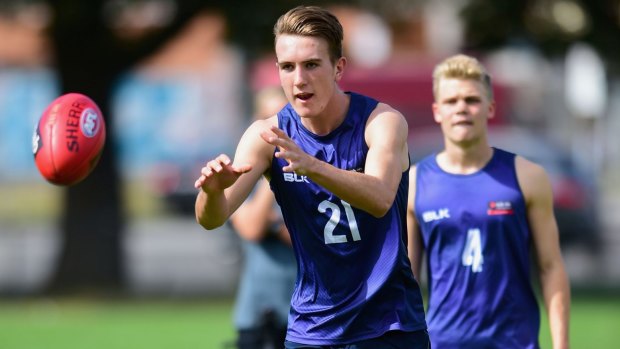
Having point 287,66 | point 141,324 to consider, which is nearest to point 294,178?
point 287,66

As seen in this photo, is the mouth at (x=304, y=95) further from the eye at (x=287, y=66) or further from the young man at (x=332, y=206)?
the eye at (x=287, y=66)

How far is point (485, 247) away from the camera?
5723 mm

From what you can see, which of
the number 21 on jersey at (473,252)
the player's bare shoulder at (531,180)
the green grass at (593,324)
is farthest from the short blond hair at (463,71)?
the green grass at (593,324)

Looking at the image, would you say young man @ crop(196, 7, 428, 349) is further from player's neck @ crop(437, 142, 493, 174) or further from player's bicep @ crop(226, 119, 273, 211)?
player's neck @ crop(437, 142, 493, 174)

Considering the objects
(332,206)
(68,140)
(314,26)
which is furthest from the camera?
(68,140)

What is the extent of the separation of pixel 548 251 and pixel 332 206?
1513 millimetres

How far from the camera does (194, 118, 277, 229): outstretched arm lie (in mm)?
4376

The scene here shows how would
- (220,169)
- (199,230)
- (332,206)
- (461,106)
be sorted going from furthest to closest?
1. (199,230)
2. (461,106)
3. (332,206)
4. (220,169)

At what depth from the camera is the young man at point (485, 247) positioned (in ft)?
18.6

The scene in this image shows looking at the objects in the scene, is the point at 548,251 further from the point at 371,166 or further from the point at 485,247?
the point at 371,166

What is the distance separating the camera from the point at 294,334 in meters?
4.81

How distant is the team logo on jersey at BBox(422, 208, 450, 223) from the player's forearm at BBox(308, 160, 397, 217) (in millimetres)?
1352

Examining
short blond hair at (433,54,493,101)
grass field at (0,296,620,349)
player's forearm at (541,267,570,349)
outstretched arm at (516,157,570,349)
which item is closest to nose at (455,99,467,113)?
short blond hair at (433,54,493,101)

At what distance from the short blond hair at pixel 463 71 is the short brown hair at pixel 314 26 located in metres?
1.46
